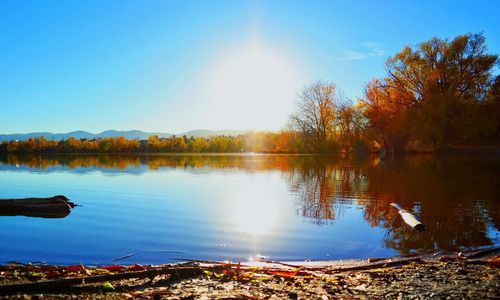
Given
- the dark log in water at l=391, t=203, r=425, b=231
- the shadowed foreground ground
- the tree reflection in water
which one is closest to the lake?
the tree reflection in water

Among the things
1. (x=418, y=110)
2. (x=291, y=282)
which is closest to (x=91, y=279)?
(x=291, y=282)

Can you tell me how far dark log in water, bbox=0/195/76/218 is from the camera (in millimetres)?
18141

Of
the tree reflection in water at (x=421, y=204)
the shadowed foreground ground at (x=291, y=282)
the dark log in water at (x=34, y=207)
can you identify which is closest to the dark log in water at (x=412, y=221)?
the tree reflection in water at (x=421, y=204)

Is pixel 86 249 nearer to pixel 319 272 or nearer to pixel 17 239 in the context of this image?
pixel 17 239

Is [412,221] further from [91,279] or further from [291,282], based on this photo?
[91,279]

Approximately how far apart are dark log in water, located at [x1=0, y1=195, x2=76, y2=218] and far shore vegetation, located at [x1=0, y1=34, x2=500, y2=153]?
58.2 metres

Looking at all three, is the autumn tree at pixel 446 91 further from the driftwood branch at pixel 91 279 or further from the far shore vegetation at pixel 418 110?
the driftwood branch at pixel 91 279

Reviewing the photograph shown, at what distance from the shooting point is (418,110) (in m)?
64.8

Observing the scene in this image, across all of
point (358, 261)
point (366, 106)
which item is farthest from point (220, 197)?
point (366, 106)

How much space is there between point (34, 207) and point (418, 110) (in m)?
60.8

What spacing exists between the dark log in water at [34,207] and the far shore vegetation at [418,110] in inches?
2290

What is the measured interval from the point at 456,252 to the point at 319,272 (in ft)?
15.7

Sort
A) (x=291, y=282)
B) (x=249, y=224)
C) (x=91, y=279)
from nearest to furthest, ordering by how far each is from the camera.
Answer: (x=91, y=279), (x=291, y=282), (x=249, y=224)

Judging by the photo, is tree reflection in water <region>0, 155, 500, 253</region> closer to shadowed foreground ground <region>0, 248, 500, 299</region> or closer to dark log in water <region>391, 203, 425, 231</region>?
dark log in water <region>391, 203, 425, 231</region>
